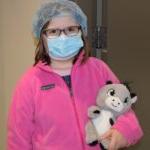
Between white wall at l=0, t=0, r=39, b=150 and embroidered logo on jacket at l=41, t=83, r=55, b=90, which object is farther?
white wall at l=0, t=0, r=39, b=150

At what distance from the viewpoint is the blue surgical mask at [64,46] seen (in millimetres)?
1556

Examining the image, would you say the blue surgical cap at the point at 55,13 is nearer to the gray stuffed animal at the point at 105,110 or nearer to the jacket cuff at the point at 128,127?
the gray stuffed animal at the point at 105,110

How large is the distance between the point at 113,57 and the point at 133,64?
0.47 feet

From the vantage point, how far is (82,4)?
201cm

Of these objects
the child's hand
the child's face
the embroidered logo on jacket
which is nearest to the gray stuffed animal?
the child's hand

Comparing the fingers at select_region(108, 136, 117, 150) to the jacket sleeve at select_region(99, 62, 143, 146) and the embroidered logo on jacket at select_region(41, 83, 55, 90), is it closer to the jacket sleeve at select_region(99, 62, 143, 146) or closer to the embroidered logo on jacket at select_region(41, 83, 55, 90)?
the jacket sleeve at select_region(99, 62, 143, 146)

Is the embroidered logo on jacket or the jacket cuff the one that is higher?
the embroidered logo on jacket

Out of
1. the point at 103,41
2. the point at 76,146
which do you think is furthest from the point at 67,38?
the point at 103,41

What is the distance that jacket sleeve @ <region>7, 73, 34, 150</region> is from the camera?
1.54m

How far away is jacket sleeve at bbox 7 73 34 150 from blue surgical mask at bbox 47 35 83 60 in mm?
171

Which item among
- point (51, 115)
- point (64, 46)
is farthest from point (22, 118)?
point (64, 46)

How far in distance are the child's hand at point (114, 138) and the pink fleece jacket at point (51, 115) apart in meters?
0.02

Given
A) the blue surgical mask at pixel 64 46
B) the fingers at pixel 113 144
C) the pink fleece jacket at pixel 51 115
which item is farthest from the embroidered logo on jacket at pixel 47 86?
the fingers at pixel 113 144

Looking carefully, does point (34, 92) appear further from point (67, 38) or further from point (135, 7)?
point (135, 7)
